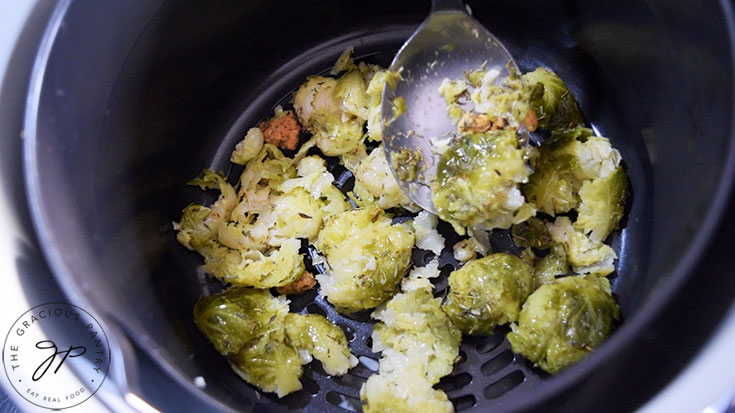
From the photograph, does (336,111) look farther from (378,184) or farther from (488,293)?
(488,293)

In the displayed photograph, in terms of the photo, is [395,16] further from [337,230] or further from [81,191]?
[81,191]

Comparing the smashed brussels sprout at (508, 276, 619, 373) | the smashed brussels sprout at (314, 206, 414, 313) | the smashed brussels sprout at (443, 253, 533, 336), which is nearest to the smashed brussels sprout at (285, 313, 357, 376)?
the smashed brussels sprout at (314, 206, 414, 313)

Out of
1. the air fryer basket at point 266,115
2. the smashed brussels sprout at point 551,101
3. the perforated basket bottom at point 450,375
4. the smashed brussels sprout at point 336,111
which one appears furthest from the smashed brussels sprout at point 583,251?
the smashed brussels sprout at point 336,111

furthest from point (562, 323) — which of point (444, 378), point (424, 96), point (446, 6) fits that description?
point (446, 6)

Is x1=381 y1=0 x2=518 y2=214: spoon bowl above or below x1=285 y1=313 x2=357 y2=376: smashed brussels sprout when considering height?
above

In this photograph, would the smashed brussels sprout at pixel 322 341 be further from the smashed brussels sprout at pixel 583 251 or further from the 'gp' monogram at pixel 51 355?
the smashed brussels sprout at pixel 583 251

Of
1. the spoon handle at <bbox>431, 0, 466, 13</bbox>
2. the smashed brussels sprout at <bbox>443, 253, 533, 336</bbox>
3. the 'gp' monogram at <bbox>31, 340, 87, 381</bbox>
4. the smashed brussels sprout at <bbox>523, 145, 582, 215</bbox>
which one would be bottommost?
the smashed brussels sprout at <bbox>443, 253, 533, 336</bbox>

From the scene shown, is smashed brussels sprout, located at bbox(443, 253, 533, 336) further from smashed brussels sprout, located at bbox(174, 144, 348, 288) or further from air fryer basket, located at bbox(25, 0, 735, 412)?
smashed brussels sprout, located at bbox(174, 144, 348, 288)

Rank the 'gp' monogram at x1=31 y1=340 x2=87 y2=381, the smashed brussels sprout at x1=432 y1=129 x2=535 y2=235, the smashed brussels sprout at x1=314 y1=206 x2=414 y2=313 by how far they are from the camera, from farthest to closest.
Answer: the smashed brussels sprout at x1=314 y1=206 x2=414 y2=313 < the smashed brussels sprout at x1=432 y1=129 x2=535 y2=235 < the 'gp' monogram at x1=31 y1=340 x2=87 y2=381
